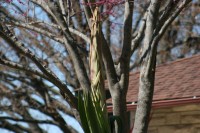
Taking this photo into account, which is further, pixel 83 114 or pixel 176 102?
pixel 176 102

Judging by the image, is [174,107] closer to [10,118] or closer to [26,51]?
[26,51]

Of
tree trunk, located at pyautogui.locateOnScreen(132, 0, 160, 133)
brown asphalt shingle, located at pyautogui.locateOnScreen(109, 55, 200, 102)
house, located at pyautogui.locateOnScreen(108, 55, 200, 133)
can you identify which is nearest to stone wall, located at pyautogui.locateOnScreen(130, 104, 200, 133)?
house, located at pyautogui.locateOnScreen(108, 55, 200, 133)

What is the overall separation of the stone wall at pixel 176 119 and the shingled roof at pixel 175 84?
0.31 metres

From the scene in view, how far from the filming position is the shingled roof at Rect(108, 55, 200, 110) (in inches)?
342

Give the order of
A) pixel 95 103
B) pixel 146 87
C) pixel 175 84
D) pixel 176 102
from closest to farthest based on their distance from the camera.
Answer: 1. pixel 95 103
2. pixel 146 87
3. pixel 176 102
4. pixel 175 84

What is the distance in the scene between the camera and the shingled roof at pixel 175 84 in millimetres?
8695

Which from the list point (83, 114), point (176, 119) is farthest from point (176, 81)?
point (83, 114)

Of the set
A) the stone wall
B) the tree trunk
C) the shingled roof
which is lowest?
the tree trunk

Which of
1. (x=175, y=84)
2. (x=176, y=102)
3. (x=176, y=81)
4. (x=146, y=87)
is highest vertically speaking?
(x=176, y=81)

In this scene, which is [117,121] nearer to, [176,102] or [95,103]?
[95,103]

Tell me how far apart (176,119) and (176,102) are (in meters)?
0.81

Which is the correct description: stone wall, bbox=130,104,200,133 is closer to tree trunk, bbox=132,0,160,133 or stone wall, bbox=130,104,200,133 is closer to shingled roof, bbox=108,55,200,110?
shingled roof, bbox=108,55,200,110

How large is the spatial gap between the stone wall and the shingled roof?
0.31 meters

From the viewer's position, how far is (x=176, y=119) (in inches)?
369
